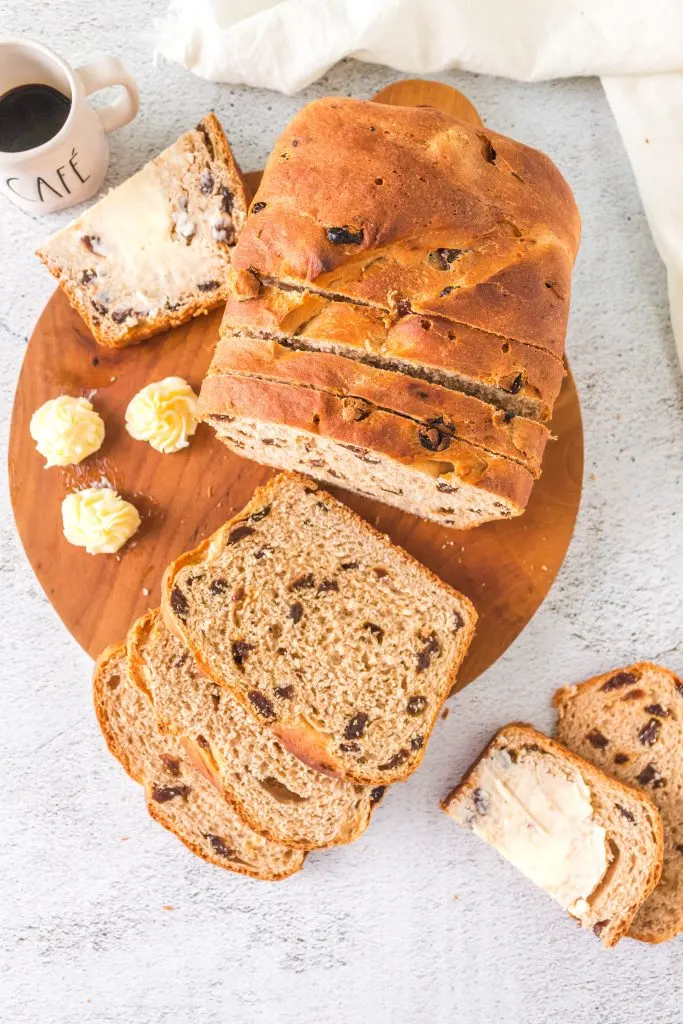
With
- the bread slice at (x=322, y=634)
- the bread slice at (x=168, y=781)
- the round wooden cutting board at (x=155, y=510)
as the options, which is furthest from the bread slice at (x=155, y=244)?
the bread slice at (x=168, y=781)

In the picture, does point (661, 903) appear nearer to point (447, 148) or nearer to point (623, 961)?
point (623, 961)

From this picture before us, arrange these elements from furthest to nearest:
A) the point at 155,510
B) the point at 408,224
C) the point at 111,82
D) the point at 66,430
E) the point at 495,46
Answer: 1. the point at 495,46
2. the point at 155,510
3. the point at 66,430
4. the point at 111,82
5. the point at 408,224

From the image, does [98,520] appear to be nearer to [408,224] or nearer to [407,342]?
[407,342]

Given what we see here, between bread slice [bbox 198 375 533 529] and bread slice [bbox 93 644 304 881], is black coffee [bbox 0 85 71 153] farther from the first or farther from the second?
bread slice [bbox 93 644 304 881]

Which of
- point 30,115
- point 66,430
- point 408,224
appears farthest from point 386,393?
point 30,115

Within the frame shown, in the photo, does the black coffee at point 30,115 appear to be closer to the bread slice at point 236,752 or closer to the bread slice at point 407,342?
the bread slice at point 407,342

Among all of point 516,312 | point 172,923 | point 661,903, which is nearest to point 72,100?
point 516,312
